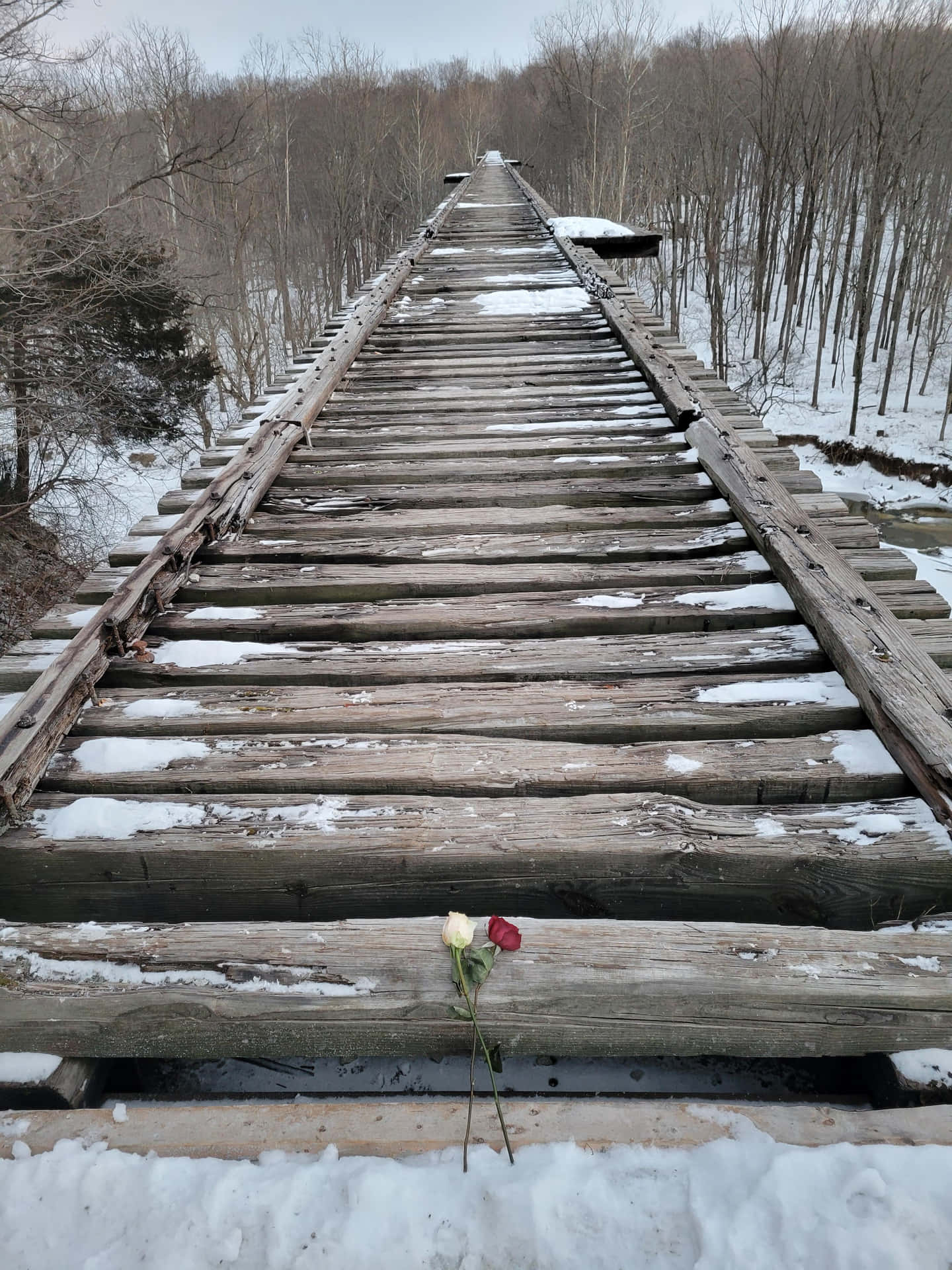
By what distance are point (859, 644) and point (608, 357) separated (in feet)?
11.1

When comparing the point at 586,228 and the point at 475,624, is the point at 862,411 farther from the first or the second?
the point at 475,624

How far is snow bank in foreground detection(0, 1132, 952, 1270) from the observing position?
3.20 feet

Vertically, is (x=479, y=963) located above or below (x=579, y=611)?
below

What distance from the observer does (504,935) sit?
125 cm

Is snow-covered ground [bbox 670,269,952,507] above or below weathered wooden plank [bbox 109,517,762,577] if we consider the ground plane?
below

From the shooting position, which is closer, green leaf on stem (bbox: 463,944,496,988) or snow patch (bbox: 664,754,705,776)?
green leaf on stem (bbox: 463,944,496,988)

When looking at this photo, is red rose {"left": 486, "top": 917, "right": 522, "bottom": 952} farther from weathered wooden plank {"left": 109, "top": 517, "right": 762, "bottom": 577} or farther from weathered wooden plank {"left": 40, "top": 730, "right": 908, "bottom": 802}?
weathered wooden plank {"left": 109, "top": 517, "right": 762, "bottom": 577}

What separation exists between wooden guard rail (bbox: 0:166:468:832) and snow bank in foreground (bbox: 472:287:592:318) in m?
1.97

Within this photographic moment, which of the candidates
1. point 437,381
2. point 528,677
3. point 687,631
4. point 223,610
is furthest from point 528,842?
point 437,381

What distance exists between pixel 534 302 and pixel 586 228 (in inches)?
180

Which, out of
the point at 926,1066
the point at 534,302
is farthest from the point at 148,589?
the point at 534,302

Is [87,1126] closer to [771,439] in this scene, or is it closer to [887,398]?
[771,439]

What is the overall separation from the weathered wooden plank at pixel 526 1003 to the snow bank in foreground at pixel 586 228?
9.41 meters

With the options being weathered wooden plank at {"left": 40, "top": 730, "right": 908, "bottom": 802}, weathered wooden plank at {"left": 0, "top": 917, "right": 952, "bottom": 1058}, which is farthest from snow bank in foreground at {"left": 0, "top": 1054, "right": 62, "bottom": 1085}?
weathered wooden plank at {"left": 40, "top": 730, "right": 908, "bottom": 802}
